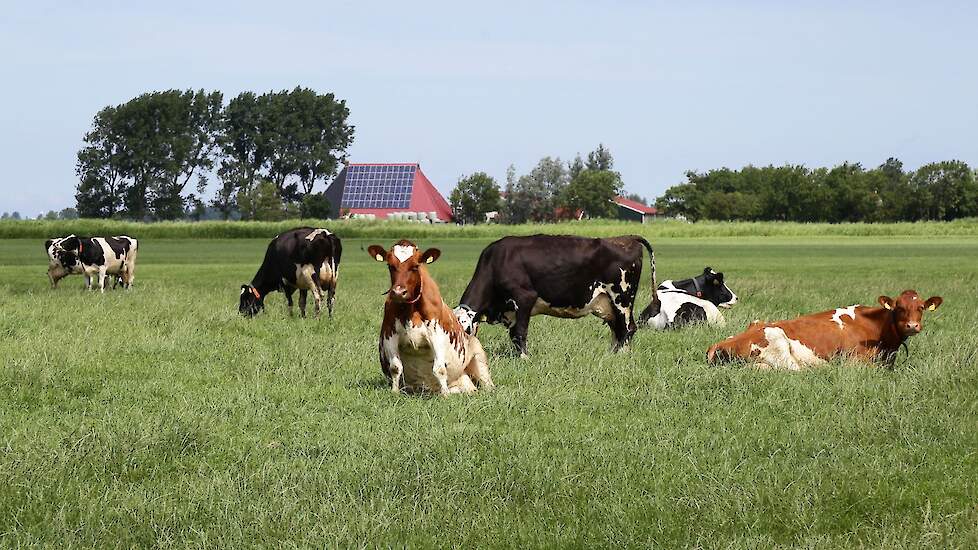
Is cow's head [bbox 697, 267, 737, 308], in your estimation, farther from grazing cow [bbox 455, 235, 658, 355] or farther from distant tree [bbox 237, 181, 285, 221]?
distant tree [bbox 237, 181, 285, 221]

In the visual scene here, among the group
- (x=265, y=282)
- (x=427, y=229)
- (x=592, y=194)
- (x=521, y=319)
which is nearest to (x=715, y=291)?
(x=521, y=319)

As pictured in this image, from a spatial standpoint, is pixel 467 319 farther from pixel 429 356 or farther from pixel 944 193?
pixel 944 193

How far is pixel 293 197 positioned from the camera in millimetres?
121062

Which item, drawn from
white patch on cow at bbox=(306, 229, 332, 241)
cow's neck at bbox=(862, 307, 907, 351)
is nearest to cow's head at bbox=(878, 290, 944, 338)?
cow's neck at bbox=(862, 307, 907, 351)

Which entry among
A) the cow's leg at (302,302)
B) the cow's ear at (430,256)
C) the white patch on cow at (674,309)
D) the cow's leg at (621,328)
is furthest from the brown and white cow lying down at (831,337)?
the cow's leg at (302,302)

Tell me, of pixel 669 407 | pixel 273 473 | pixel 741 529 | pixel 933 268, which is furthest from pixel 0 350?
pixel 933 268

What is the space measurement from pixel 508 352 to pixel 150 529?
8.32 metres

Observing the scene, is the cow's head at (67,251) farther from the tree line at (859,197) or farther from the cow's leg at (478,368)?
the tree line at (859,197)

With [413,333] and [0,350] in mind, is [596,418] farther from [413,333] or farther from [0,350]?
[0,350]

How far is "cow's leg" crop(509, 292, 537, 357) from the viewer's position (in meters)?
15.1

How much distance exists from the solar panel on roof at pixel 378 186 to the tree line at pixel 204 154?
18632 mm

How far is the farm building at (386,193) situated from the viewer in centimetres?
13900

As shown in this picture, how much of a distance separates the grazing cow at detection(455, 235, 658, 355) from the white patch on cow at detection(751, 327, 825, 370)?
9.28 ft

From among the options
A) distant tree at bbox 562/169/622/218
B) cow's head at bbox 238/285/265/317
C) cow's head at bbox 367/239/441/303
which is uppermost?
distant tree at bbox 562/169/622/218
